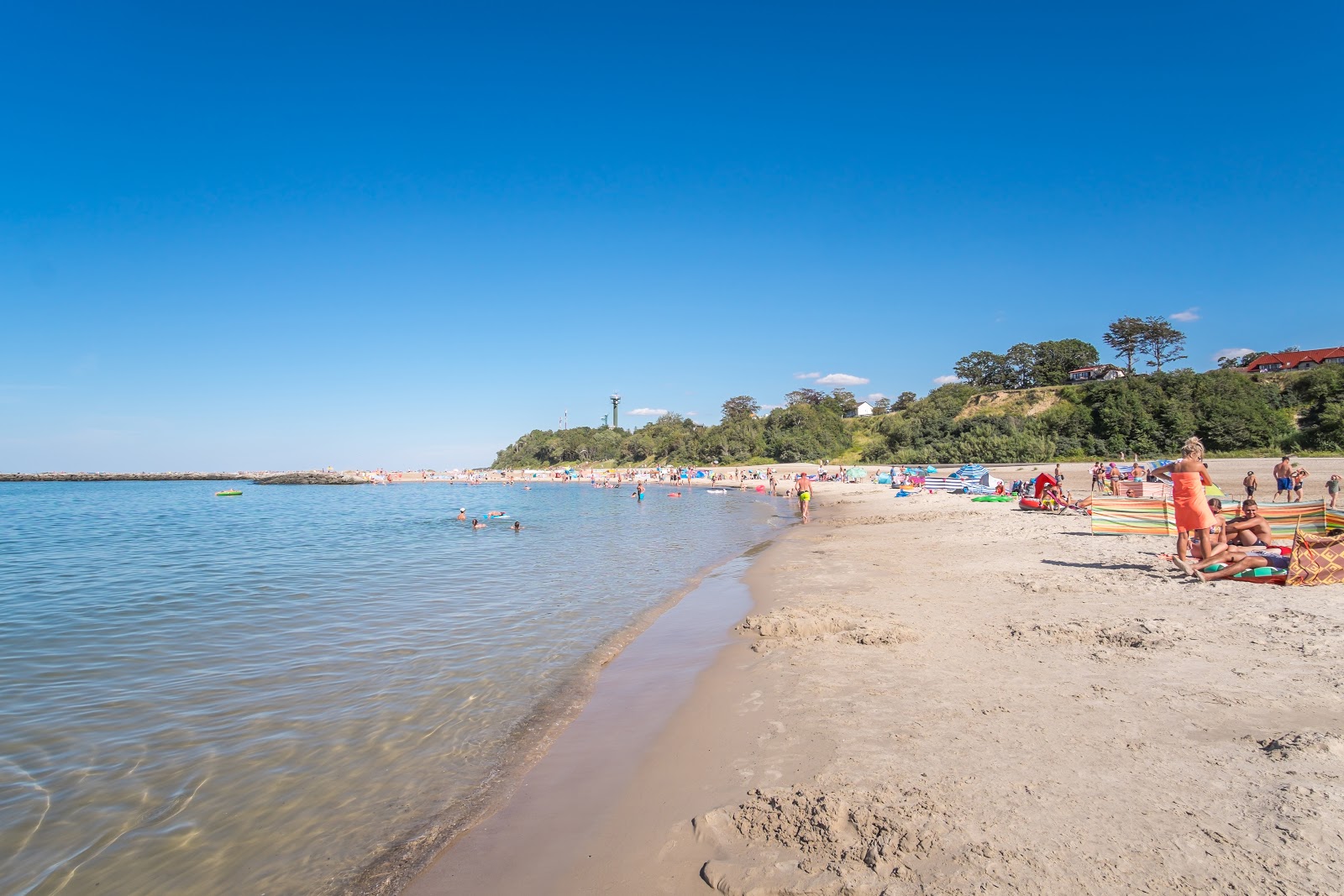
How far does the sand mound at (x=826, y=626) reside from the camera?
761 cm

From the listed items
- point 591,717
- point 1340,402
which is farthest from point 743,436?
point 591,717

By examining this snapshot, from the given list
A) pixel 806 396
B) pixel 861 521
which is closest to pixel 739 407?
pixel 806 396

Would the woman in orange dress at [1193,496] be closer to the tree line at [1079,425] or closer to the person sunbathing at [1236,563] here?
the person sunbathing at [1236,563]

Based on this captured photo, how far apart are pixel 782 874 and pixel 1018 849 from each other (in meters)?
1.21

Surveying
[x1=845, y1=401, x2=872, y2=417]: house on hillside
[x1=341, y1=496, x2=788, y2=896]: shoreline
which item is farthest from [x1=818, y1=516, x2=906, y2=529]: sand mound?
[x1=845, y1=401, x2=872, y2=417]: house on hillside

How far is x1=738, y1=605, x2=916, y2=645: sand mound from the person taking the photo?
25.0ft

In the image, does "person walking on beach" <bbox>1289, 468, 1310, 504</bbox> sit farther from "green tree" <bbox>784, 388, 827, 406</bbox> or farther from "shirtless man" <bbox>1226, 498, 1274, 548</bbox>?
"green tree" <bbox>784, 388, 827, 406</bbox>

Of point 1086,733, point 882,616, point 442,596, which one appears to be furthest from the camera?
point 442,596

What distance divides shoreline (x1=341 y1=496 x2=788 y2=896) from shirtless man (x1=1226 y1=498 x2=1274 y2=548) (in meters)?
9.40

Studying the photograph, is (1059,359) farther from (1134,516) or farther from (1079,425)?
(1134,516)

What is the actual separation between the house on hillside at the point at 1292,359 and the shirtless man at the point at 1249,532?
8624cm

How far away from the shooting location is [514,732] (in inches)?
240

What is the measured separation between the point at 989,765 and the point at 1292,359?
106917 millimetres

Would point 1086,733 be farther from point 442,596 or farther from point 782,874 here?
point 442,596
